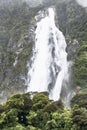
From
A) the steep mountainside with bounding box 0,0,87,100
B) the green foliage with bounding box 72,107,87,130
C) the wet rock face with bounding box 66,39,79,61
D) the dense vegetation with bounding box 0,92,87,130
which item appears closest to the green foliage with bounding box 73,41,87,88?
the steep mountainside with bounding box 0,0,87,100

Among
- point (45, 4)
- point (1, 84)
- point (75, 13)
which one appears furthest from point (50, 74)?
point (45, 4)

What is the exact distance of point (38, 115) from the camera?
105ft

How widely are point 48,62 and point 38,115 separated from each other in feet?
99.2

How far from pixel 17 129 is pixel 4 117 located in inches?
72.0

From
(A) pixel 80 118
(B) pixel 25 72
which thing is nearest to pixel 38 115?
(A) pixel 80 118

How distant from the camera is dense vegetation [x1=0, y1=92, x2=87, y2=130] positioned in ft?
99.9

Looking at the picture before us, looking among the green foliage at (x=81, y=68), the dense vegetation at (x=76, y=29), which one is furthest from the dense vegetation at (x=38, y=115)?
the dense vegetation at (x=76, y=29)

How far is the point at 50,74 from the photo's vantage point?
59438 mm

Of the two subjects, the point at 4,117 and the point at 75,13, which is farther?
the point at 75,13

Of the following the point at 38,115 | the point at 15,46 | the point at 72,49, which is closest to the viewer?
the point at 38,115

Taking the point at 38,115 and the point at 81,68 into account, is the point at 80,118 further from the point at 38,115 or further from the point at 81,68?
the point at 81,68

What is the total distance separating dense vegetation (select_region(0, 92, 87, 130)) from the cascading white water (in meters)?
20.5

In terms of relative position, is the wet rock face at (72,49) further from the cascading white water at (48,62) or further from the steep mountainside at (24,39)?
the cascading white water at (48,62)

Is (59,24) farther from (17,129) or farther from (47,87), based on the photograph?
(17,129)
